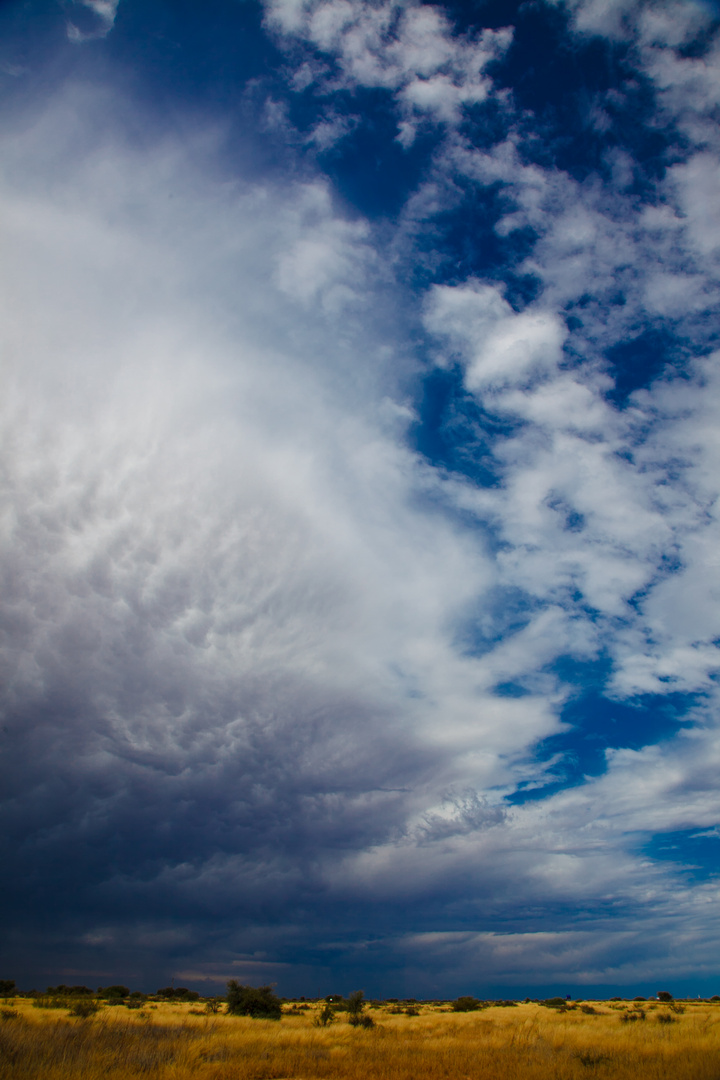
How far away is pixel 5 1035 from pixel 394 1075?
14041 millimetres

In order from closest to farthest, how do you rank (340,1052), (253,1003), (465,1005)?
(340,1052) → (253,1003) → (465,1005)

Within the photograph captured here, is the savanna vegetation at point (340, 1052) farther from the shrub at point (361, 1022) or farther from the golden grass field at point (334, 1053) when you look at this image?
the shrub at point (361, 1022)

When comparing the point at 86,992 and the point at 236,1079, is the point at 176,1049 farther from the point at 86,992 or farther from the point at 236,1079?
the point at 86,992

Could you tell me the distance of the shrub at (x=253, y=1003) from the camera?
40.7 metres

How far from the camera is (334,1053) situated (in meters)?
22.9

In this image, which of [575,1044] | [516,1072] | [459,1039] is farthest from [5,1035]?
[575,1044]

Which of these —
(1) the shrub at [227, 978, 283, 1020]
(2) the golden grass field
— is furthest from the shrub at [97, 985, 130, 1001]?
(2) the golden grass field

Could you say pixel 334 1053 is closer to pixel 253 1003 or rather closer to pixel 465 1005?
pixel 253 1003

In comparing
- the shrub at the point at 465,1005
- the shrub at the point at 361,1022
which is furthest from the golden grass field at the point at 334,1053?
the shrub at the point at 465,1005

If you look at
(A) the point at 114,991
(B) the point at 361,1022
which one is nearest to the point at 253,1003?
(B) the point at 361,1022

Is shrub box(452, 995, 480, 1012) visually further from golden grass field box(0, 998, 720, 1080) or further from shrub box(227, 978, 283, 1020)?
golden grass field box(0, 998, 720, 1080)

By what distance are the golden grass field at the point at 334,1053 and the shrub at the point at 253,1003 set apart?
13613 mm

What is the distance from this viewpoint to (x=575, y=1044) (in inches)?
1016

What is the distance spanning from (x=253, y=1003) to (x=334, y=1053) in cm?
2492
